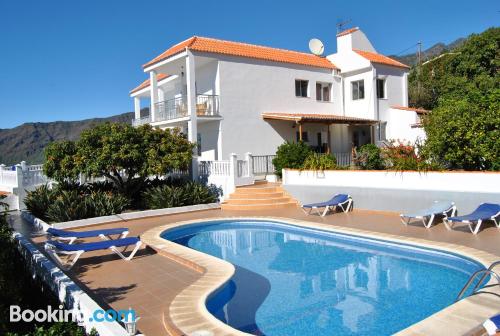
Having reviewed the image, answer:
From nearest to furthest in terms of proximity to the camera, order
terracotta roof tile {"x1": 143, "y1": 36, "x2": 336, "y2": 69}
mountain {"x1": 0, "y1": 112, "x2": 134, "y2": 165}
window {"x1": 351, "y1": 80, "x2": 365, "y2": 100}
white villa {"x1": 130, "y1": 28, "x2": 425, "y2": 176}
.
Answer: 1. terracotta roof tile {"x1": 143, "y1": 36, "x2": 336, "y2": 69}
2. white villa {"x1": 130, "y1": 28, "x2": 425, "y2": 176}
3. window {"x1": 351, "y1": 80, "x2": 365, "y2": 100}
4. mountain {"x1": 0, "y1": 112, "x2": 134, "y2": 165}

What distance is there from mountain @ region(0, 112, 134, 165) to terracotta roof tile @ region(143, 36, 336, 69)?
3048cm

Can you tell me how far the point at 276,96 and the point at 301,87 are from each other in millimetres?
2563

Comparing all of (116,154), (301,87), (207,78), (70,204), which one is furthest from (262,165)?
(70,204)

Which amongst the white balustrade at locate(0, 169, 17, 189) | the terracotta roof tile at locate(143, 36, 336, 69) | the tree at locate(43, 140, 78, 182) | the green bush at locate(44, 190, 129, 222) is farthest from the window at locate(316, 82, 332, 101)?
the white balustrade at locate(0, 169, 17, 189)

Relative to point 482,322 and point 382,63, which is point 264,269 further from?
point 382,63

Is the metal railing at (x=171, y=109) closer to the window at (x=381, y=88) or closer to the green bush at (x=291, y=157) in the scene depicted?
the green bush at (x=291, y=157)

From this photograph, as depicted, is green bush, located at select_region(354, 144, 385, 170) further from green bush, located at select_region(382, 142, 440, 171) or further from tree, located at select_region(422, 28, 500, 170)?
tree, located at select_region(422, 28, 500, 170)

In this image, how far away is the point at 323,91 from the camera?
93.1ft

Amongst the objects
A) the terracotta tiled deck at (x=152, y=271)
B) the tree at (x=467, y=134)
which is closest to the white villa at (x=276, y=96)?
the tree at (x=467, y=134)

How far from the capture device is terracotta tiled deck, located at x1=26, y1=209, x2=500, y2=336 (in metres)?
7.12

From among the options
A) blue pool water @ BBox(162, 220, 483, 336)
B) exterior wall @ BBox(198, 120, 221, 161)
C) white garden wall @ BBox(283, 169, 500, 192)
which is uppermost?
exterior wall @ BBox(198, 120, 221, 161)

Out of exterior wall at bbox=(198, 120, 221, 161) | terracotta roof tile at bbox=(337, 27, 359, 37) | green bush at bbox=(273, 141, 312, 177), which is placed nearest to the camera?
green bush at bbox=(273, 141, 312, 177)

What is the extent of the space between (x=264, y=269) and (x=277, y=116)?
49.8ft

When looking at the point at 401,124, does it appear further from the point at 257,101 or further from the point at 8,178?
the point at 8,178
